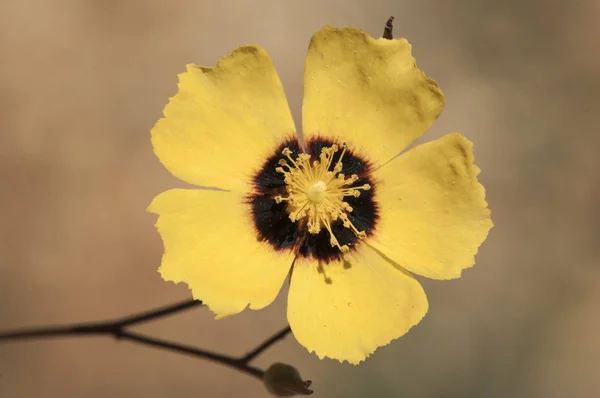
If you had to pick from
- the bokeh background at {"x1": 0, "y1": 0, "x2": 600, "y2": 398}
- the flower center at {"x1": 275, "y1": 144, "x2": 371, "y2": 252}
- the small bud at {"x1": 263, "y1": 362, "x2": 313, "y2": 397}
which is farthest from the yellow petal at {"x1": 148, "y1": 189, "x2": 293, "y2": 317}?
the bokeh background at {"x1": 0, "y1": 0, "x2": 600, "y2": 398}

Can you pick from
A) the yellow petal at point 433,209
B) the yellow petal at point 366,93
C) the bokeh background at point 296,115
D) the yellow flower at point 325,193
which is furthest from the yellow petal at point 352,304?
the bokeh background at point 296,115

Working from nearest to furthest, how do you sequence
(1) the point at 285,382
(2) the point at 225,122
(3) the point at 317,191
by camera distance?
(1) the point at 285,382
(2) the point at 225,122
(3) the point at 317,191

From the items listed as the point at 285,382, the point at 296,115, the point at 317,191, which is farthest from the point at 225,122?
the point at 296,115

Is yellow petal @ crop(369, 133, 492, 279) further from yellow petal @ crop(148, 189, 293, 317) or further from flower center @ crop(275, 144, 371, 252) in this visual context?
yellow petal @ crop(148, 189, 293, 317)

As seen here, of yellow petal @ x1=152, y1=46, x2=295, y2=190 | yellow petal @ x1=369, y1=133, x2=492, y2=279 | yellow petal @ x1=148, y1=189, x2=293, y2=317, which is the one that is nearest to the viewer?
yellow petal @ x1=148, y1=189, x2=293, y2=317

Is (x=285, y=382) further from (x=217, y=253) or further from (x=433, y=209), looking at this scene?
(x=433, y=209)

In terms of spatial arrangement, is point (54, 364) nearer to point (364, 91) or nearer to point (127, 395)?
point (127, 395)
